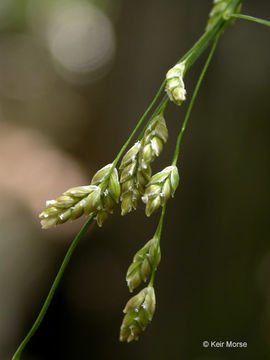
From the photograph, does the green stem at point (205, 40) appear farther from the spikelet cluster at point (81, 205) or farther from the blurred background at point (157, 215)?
→ the blurred background at point (157, 215)

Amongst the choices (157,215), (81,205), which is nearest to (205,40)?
(81,205)

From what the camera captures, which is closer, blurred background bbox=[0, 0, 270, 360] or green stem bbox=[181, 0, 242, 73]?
green stem bbox=[181, 0, 242, 73]

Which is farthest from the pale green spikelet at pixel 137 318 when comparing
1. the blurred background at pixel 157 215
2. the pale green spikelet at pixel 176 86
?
the blurred background at pixel 157 215

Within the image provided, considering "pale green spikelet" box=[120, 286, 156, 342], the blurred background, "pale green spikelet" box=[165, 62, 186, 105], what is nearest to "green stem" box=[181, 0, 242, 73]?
"pale green spikelet" box=[165, 62, 186, 105]

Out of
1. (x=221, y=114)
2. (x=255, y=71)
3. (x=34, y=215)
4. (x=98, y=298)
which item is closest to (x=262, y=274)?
(x=221, y=114)

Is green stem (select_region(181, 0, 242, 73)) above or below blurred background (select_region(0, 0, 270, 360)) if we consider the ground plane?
above

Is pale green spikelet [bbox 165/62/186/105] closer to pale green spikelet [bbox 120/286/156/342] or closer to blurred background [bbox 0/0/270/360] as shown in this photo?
pale green spikelet [bbox 120/286/156/342]

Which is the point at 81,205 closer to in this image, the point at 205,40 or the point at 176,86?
the point at 176,86

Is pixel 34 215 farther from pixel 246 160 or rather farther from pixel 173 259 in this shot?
pixel 246 160
